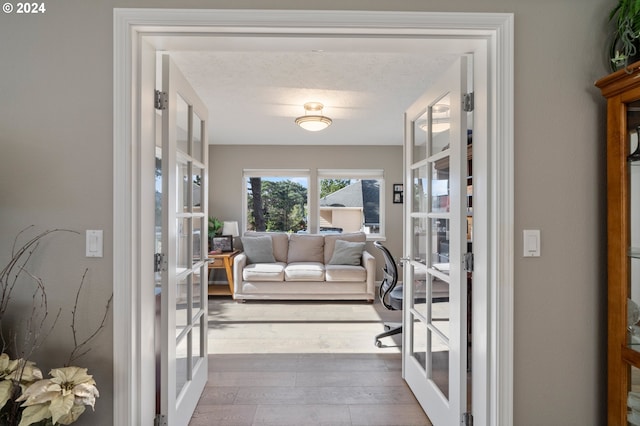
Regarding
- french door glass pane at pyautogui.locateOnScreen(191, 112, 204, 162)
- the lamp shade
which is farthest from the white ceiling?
the lamp shade

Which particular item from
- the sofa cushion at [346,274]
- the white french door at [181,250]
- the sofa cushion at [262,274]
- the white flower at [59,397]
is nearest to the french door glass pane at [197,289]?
the white french door at [181,250]

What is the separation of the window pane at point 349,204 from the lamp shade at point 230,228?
53.6 inches

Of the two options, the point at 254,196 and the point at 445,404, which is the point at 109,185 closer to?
the point at 445,404

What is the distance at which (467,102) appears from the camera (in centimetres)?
155

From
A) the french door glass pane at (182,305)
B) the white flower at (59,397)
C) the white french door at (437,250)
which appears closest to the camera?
the white flower at (59,397)

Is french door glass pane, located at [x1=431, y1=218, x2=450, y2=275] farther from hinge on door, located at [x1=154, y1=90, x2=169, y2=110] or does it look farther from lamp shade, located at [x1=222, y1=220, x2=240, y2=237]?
lamp shade, located at [x1=222, y1=220, x2=240, y2=237]

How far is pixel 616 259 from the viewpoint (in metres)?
1.29

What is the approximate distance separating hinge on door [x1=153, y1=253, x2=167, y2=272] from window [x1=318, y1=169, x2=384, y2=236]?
423cm

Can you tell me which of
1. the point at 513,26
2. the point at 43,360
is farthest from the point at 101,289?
the point at 513,26

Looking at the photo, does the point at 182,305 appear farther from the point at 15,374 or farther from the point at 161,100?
the point at 161,100

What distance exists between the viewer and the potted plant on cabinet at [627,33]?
1235 millimetres

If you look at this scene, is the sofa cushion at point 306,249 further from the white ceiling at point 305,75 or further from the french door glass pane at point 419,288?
the french door glass pane at point 419,288

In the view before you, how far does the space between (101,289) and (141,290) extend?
15 centimetres

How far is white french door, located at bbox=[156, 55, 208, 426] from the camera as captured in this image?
1.56m
